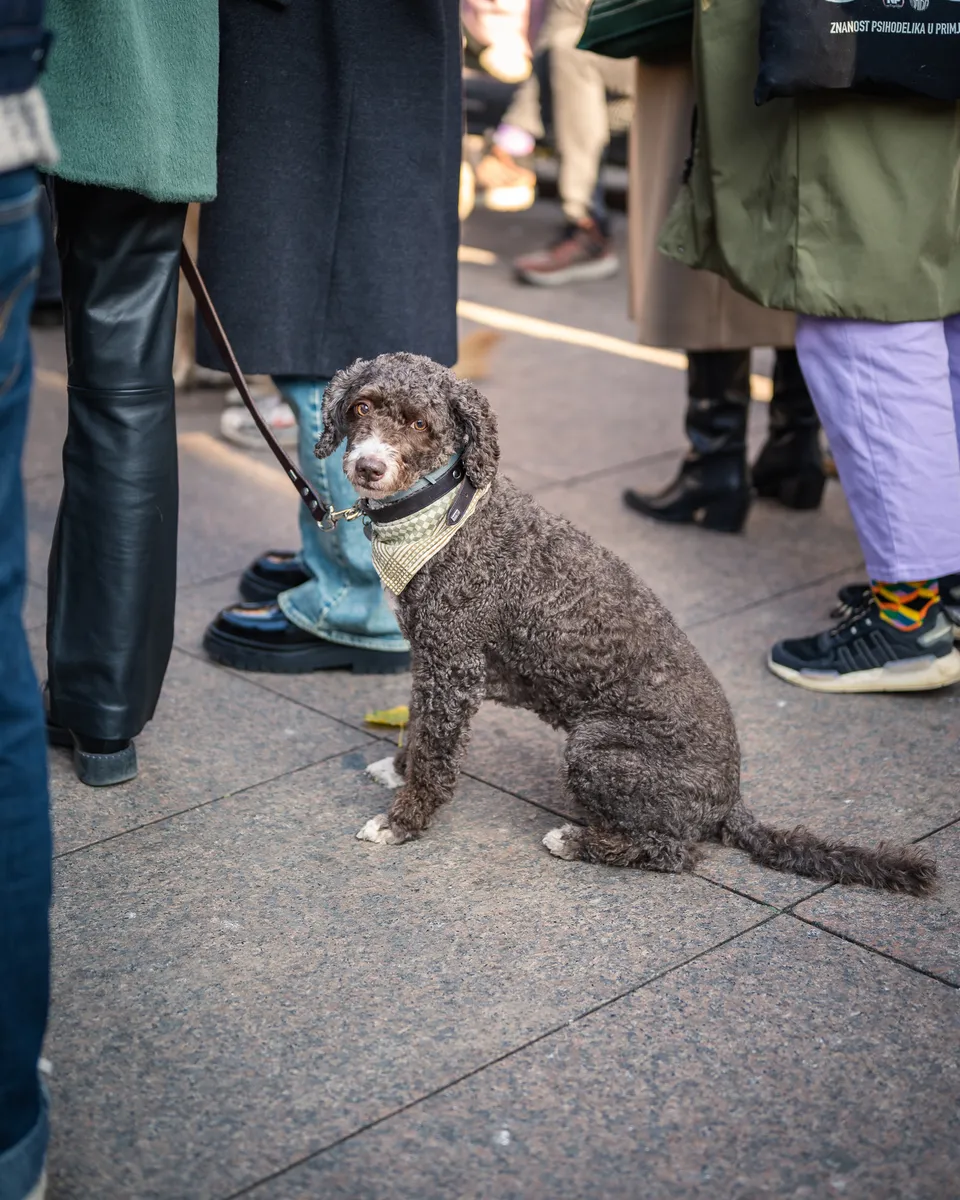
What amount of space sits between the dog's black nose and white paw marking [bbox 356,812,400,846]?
842 mm

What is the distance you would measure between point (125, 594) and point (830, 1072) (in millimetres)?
1864

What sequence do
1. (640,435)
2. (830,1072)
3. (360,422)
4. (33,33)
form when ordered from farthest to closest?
(640,435) < (360,422) < (830,1072) < (33,33)

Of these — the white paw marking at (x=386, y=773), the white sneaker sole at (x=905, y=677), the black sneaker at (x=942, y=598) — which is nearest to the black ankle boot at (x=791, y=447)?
the black sneaker at (x=942, y=598)

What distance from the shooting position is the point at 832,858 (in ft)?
10.0

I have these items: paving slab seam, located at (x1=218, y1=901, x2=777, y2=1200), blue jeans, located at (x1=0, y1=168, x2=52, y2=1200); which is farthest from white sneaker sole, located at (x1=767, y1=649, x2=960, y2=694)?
blue jeans, located at (x1=0, y1=168, x2=52, y2=1200)

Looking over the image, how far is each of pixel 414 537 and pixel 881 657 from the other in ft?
5.17

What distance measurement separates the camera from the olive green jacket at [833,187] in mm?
3656

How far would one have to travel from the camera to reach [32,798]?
6.78ft

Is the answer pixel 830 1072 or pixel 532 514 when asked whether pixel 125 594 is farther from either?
pixel 830 1072

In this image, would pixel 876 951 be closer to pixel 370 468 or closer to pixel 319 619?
pixel 370 468

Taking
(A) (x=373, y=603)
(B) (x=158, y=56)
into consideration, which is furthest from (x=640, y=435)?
(B) (x=158, y=56)

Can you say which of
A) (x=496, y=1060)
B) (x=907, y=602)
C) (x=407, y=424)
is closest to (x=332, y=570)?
(x=407, y=424)

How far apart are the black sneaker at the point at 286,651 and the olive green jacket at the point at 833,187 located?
4.94 feet

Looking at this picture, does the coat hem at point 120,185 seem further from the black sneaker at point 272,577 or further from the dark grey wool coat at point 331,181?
the black sneaker at point 272,577
